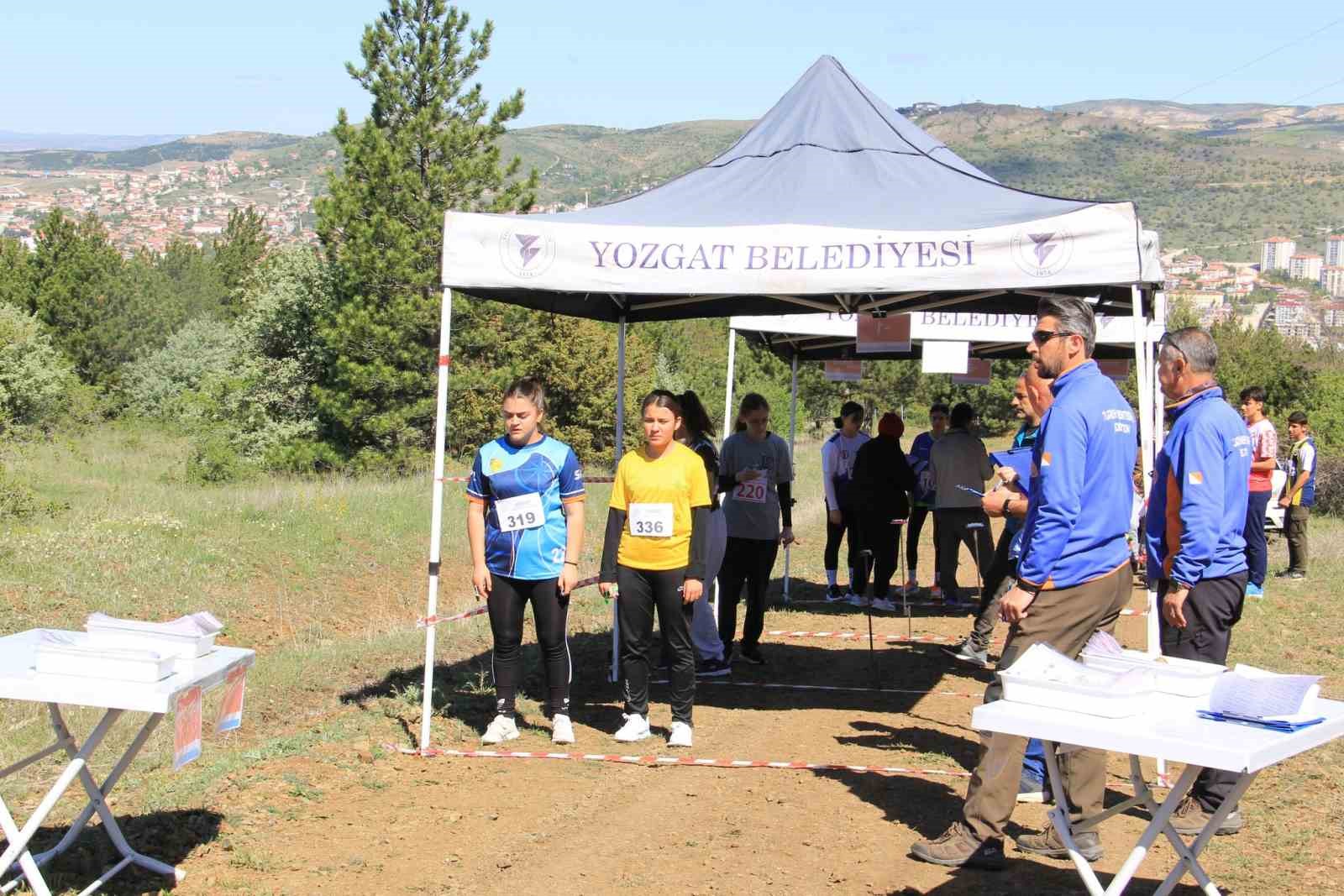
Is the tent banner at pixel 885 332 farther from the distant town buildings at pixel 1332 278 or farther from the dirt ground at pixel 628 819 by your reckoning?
the distant town buildings at pixel 1332 278

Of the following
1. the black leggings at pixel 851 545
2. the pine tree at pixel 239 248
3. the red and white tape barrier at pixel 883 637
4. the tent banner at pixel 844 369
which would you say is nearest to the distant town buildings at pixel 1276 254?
the pine tree at pixel 239 248

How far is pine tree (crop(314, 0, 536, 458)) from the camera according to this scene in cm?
3164

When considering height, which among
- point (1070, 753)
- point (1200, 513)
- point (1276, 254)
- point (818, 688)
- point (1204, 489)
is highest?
point (1276, 254)

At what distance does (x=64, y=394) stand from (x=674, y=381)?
22.4 meters

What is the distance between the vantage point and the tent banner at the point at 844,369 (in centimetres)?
1397

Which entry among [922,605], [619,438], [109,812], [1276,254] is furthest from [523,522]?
[1276,254]

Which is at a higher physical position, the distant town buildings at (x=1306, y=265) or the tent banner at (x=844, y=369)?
the distant town buildings at (x=1306, y=265)

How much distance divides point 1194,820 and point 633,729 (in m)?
3.06

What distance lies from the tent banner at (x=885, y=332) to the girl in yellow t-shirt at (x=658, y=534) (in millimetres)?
3477

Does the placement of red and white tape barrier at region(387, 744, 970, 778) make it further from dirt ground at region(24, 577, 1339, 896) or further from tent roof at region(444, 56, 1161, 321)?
tent roof at region(444, 56, 1161, 321)

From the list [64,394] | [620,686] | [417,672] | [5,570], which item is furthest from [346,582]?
[64,394]

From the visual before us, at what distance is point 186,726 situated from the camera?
445cm

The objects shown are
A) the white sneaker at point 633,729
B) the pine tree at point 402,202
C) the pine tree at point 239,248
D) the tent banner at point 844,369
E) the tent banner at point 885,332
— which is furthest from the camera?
Answer: the pine tree at point 239,248

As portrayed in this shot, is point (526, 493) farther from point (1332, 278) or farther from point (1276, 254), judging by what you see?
point (1276, 254)
